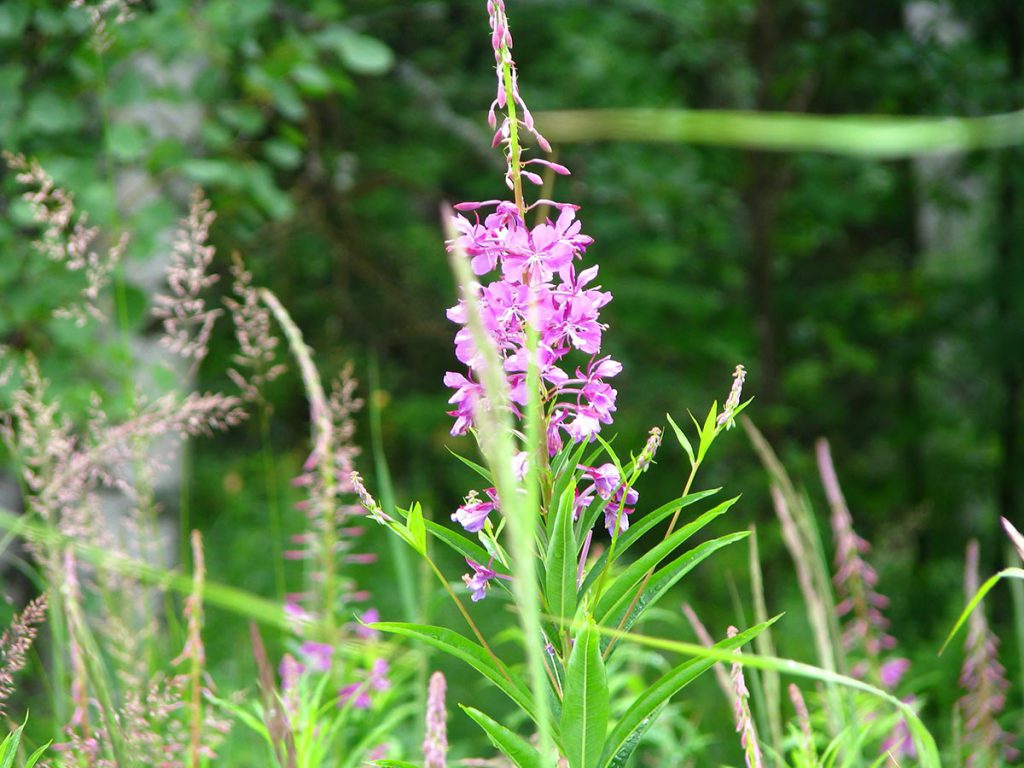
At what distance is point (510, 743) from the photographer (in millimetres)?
1034

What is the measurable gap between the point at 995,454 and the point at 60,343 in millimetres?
6311

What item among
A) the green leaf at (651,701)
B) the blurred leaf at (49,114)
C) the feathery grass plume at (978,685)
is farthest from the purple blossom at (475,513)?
the blurred leaf at (49,114)

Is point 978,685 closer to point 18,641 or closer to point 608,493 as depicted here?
point 608,493

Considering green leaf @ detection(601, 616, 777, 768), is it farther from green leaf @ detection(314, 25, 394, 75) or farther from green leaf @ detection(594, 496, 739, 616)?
green leaf @ detection(314, 25, 394, 75)

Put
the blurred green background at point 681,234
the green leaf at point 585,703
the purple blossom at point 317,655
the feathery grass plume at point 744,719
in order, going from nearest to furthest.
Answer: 1. the green leaf at point 585,703
2. the feathery grass plume at point 744,719
3. the purple blossom at point 317,655
4. the blurred green background at point 681,234

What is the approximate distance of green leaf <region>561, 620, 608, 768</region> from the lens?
95 centimetres

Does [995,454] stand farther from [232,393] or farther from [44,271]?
[44,271]

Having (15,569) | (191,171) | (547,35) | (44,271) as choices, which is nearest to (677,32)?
(547,35)

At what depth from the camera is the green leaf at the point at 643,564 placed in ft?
3.36

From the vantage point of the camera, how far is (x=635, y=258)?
5438 mm

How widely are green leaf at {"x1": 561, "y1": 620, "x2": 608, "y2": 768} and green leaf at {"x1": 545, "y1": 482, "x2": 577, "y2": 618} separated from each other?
5 cm

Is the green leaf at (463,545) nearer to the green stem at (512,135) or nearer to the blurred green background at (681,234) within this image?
the green stem at (512,135)

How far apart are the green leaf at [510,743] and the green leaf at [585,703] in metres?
0.04

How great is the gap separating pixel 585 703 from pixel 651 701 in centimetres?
9
